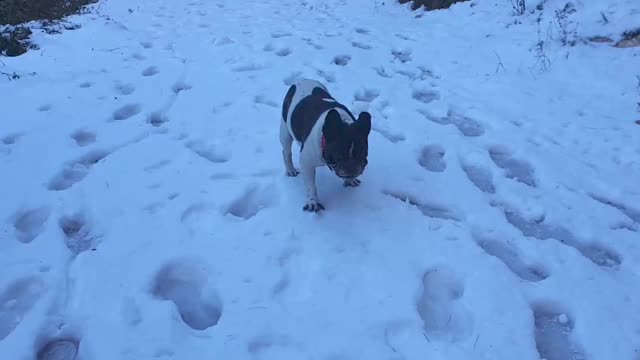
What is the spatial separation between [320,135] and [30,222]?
9.33 feet

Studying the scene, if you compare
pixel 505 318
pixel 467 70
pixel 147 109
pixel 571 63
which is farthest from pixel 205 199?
pixel 571 63

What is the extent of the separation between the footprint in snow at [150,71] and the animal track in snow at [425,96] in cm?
407

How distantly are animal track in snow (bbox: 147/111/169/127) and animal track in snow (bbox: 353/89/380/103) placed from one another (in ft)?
8.48

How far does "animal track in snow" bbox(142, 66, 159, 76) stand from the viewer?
7.79 metres

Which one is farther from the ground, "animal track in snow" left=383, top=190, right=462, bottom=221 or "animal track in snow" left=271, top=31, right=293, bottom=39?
Result: "animal track in snow" left=271, top=31, right=293, bottom=39

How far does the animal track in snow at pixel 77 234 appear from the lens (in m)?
4.29

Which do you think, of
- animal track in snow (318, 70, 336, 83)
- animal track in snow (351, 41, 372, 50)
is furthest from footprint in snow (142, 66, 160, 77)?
animal track in snow (351, 41, 372, 50)

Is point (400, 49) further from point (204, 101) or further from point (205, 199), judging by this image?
point (205, 199)

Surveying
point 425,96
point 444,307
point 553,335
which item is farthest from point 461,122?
point 553,335

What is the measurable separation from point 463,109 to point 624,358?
3.89 metres

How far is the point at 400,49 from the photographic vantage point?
8.77 meters

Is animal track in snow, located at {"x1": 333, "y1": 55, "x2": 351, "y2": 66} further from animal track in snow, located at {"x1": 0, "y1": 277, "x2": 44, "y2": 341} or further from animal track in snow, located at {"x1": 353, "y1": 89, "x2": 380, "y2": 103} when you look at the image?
animal track in snow, located at {"x1": 0, "y1": 277, "x2": 44, "y2": 341}

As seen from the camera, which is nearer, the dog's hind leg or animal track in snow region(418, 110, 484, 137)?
the dog's hind leg

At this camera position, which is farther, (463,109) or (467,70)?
(467,70)
